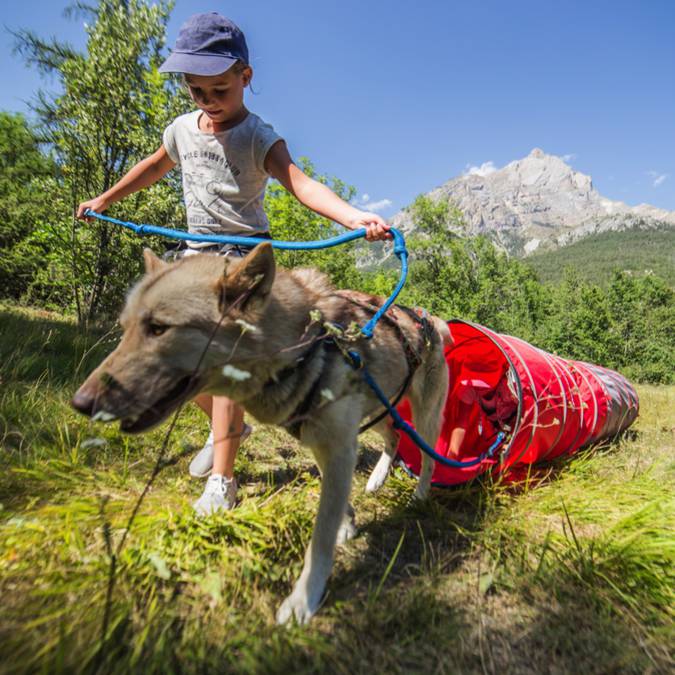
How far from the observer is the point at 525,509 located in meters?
3.09

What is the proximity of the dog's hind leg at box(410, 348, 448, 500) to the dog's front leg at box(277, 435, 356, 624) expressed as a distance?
48.5 inches

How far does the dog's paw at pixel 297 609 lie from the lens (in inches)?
75.1

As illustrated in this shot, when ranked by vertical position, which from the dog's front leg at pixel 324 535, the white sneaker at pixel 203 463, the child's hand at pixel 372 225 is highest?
the child's hand at pixel 372 225

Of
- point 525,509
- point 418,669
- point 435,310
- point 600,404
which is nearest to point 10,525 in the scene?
point 418,669

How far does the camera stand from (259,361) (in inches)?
82.0

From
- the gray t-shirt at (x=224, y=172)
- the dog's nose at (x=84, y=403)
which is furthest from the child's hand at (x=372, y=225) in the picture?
the dog's nose at (x=84, y=403)

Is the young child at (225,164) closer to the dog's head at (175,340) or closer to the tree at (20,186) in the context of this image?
the dog's head at (175,340)

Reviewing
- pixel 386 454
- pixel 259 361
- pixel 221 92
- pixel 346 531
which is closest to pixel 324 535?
pixel 346 531

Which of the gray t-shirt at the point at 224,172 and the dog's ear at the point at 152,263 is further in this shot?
the gray t-shirt at the point at 224,172

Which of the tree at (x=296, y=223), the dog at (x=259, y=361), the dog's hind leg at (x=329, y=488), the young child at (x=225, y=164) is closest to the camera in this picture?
the dog at (x=259, y=361)

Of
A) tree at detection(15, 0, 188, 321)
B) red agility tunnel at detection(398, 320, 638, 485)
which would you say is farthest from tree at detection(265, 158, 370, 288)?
red agility tunnel at detection(398, 320, 638, 485)

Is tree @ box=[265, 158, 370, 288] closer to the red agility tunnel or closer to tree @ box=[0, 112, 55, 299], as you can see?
tree @ box=[0, 112, 55, 299]

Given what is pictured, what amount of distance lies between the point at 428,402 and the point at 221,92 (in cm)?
277

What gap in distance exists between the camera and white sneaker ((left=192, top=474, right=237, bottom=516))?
9.04ft
